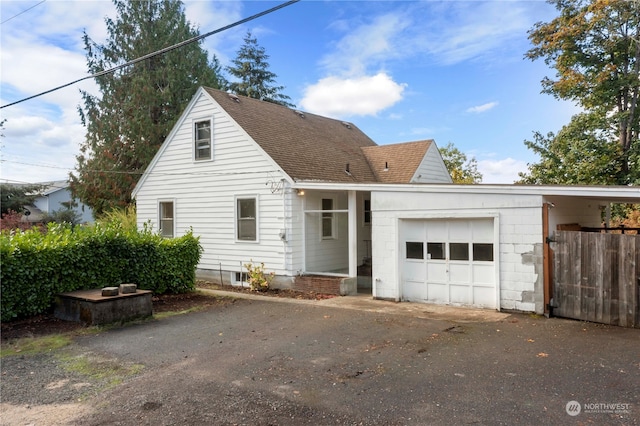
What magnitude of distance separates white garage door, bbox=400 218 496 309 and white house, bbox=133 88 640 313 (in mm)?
24

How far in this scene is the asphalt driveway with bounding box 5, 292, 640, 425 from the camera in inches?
170

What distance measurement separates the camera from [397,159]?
Answer: 17656 millimetres

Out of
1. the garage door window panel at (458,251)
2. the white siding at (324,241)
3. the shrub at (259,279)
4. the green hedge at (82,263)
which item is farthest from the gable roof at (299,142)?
the garage door window panel at (458,251)

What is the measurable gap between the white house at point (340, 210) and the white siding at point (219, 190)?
4cm

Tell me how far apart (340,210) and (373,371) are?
7.51m

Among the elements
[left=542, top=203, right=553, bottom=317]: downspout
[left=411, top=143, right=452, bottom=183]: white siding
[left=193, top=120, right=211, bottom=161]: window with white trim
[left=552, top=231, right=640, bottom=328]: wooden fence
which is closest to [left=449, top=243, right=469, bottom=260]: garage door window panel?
[left=542, top=203, right=553, bottom=317]: downspout

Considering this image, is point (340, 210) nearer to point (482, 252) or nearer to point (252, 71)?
point (482, 252)

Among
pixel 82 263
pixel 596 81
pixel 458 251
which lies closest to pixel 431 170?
pixel 596 81

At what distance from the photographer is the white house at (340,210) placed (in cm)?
907

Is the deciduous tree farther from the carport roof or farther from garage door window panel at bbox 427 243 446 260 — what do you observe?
garage door window panel at bbox 427 243 446 260

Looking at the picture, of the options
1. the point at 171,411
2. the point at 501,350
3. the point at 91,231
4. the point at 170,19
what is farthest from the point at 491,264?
the point at 170,19

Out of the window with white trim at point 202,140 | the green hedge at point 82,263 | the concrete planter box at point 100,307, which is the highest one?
the window with white trim at point 202,140

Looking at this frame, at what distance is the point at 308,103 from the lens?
35188 mm

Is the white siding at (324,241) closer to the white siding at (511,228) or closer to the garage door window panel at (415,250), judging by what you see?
the garage door window panel at (415,250)
